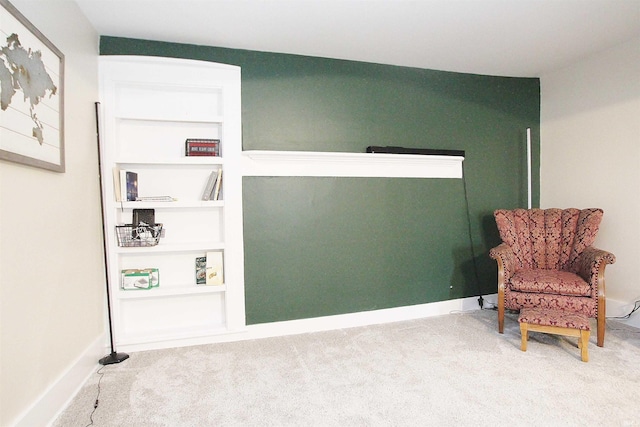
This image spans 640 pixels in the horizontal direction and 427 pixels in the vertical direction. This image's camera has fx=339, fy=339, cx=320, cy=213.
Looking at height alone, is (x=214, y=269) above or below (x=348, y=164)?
below

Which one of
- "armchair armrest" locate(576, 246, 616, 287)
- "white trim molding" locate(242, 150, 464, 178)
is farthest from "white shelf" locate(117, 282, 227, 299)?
"armchair armrest" locate(576, 246, 616, 287)

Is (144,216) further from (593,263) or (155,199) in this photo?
(593,263)

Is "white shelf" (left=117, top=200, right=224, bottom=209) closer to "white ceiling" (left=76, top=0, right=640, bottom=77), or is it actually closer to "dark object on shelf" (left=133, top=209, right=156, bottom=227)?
"dark object on shelf" (left=133, top=209, right=156, bottom=227)

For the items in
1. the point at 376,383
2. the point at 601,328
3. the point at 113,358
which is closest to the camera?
the point at 376,383

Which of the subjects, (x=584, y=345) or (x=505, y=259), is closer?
(x=584, y=345)

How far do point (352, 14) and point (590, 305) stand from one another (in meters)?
2.64

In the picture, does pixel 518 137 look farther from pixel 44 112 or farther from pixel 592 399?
pixel 44 112

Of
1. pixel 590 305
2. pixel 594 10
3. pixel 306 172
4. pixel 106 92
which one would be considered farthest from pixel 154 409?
pixel 594 10

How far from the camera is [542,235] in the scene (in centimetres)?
304

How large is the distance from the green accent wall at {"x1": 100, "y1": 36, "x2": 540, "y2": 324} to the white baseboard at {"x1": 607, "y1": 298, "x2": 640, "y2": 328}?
0.92 meters

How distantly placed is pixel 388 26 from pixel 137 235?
2.35 metres

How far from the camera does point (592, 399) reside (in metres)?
1.80

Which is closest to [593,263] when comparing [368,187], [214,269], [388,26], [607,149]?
[607,149]

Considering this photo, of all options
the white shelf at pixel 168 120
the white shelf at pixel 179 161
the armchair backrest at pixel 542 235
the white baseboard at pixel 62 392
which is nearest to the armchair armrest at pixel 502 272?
the armchair backrest at pixel 542 235
